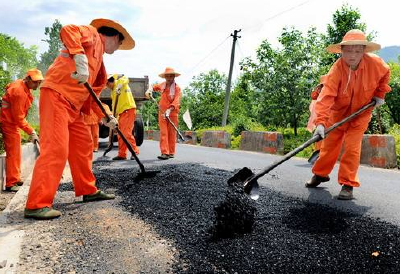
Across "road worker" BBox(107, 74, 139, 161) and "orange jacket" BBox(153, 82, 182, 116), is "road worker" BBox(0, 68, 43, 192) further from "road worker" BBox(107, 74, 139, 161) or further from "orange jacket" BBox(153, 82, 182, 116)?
"orange jacket" BBox(153, 82, 182, 116)

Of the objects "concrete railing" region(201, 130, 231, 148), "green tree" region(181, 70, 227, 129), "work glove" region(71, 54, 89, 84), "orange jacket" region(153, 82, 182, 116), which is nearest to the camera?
"work glove" region(71, 54, 89, 84)

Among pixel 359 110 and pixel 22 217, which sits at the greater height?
pixel 359 110

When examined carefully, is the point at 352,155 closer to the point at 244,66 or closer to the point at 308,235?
the point at 308,235

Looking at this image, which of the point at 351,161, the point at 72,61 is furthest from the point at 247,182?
the point at 72,61

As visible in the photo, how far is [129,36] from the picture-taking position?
12.3 feet

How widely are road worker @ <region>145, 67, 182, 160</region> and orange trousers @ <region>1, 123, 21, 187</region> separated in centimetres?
293

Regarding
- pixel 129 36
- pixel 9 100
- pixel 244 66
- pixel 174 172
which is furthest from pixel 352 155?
pixel 244 66

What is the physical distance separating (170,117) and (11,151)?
3331 millimetres

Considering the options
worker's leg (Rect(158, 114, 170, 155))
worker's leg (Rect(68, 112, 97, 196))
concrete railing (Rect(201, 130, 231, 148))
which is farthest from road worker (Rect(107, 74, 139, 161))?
concrete railing (Rect(201, 130, 231, 148))

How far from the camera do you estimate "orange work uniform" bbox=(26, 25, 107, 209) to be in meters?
3.15

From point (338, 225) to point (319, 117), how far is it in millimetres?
1356

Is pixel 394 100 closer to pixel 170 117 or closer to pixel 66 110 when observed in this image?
pixel 170 117

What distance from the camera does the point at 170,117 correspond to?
798 centimetres

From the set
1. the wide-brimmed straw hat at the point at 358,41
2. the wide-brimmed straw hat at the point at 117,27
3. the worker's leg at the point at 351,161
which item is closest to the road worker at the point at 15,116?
the wide-brimmed straw hat at the point at 117,27
